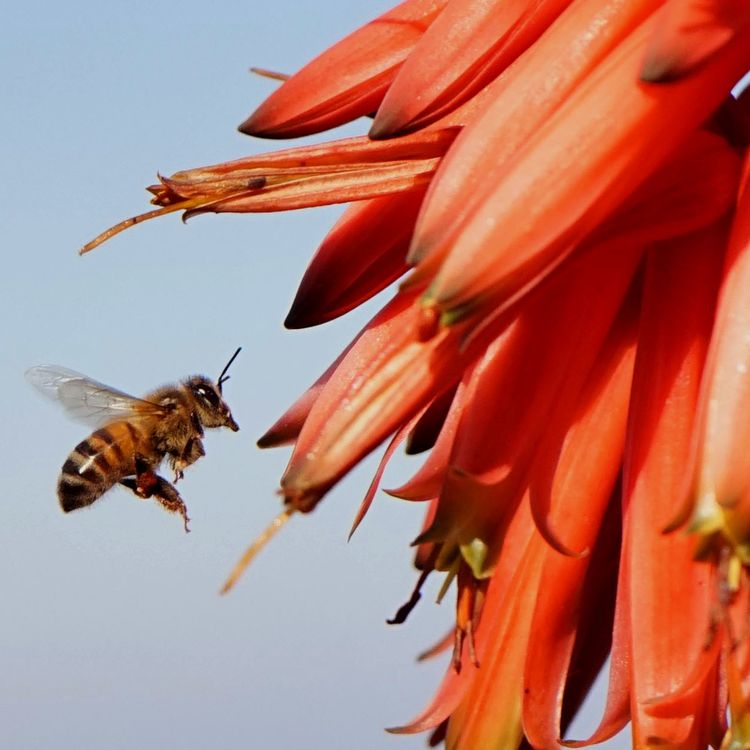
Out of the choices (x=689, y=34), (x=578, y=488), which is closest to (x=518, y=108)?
(x=689, y=34)

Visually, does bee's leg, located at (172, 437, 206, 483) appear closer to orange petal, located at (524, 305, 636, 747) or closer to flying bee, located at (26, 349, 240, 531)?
flying bee, located at (26, 349, 240, 531)

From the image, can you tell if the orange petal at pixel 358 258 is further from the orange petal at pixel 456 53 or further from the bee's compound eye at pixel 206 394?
the bee's compound eye at pixel 206 394

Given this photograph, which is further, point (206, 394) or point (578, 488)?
point (206, 394)

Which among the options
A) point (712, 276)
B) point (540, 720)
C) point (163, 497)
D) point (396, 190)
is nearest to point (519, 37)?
point (396, 190)

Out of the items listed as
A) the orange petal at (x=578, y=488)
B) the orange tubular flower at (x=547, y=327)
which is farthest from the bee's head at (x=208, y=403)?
the orange petal at (x=578, y=488)

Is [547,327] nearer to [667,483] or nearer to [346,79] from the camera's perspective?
[667,483]

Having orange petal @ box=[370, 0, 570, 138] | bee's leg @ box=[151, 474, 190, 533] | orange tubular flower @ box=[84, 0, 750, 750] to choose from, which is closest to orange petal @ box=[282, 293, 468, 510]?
orange tubular flower @ box=[84, 0, 750, 750]

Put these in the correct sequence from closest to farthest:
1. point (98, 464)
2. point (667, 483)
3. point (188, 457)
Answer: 1. point (667, 483)
2. point (98, 464)
3. point (188, 457)
